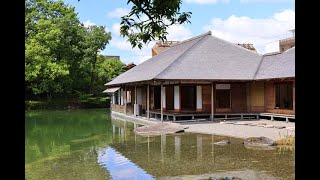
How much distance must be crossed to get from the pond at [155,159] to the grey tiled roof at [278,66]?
21.9 ft

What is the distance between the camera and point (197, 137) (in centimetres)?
1451

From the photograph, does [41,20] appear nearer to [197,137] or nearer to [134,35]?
[197,137]

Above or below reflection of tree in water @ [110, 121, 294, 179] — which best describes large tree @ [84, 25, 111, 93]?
above

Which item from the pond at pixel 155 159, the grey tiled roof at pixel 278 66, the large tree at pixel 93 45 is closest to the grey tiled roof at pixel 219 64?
the grey tiled roof at pixel 278 66

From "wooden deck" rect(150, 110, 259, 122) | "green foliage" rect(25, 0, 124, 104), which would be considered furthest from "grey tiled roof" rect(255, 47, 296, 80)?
"green foliage" rect(25, 0, 124, 104)

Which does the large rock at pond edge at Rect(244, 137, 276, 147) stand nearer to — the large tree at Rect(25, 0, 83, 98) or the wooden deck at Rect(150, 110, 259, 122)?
the wooden deck at Rect(150, 110, 259, 122)

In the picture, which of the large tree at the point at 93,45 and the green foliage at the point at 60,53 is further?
the large tree at the point at 93,45

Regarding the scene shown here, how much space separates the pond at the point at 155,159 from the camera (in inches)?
324

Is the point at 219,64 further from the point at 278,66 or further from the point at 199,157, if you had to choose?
the point at 199,157

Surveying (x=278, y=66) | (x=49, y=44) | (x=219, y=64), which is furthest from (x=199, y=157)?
(x=49, y=44)

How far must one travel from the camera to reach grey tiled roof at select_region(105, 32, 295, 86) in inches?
781

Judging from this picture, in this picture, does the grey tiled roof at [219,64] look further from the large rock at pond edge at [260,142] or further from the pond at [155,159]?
the large rock at pond edge at [260,142]

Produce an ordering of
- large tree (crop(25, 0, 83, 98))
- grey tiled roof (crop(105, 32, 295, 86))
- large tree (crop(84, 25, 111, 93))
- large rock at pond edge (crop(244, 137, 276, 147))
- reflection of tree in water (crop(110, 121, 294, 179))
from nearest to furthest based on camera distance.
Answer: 1. reflection of tree in water (crop(110, 121, 294, 179))
2. large rock at pond edge (crop(244, 137, 276, 147))
3. grey tiled roof (crop(105, 32, 295, 86))
4. large tree (crop(25, 0, 83, 98))
5. large tree (crop(84, 25, 111, 93))
